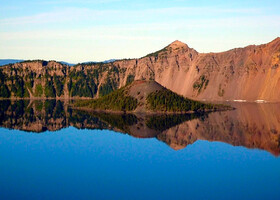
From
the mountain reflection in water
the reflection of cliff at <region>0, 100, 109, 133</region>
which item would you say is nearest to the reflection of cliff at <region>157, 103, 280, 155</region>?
the mountain reflection in water

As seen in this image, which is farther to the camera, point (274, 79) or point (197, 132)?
point (274, 79)

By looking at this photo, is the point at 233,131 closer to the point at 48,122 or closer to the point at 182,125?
the point at 182,125

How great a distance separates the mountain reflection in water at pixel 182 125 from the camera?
79125 millimetres

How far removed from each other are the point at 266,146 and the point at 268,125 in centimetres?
2523

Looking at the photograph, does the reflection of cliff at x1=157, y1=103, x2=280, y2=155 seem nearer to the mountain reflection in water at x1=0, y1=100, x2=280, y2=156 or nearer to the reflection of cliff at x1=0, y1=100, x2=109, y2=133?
the mountain reflection in water at x1=0, y1=100, x2=280, y2=156

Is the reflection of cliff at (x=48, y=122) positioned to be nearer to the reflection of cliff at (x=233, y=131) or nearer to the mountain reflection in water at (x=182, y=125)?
the mountain reflection in water at (x=182, y=125)

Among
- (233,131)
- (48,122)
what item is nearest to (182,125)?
(233,131)

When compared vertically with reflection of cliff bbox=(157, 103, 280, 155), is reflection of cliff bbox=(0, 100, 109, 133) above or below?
below

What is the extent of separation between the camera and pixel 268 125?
96.2 metres

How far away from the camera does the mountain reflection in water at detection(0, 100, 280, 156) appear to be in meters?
79.1

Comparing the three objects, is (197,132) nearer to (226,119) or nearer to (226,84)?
(226,119)

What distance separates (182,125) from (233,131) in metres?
13.0

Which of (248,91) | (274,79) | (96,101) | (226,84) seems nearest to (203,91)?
(226,84)

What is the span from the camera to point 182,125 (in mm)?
97562
